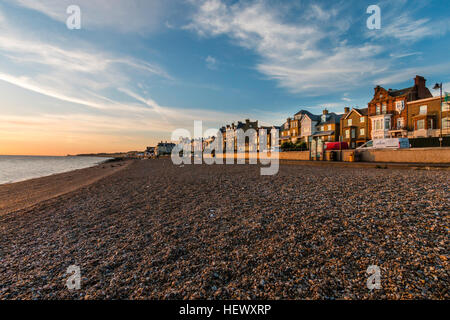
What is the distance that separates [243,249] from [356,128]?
156 ft

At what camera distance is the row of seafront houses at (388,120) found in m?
29.3

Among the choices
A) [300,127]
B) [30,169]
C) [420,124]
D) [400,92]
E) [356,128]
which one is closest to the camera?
[420,124]

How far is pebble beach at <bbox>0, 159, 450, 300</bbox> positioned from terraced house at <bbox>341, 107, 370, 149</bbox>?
129 feet

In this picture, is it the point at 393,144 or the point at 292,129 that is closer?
the point at 393,144

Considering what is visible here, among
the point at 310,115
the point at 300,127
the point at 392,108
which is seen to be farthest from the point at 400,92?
the point at 300,127

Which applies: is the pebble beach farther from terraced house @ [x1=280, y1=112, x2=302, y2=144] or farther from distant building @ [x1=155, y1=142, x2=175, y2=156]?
distant building @ [x1=155, y1=142, x2=175, y2=156]

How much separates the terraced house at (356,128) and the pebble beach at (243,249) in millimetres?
39361

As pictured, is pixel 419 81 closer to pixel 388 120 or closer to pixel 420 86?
pixel 420 86

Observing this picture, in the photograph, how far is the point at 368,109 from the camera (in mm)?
40219

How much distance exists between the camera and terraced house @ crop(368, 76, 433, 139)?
34250 millimetres

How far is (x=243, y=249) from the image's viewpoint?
168 inches
